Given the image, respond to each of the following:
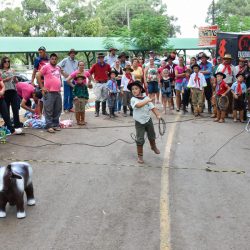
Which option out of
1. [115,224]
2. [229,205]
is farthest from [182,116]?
[115,224]

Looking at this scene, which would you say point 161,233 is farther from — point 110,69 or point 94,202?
point 110,69

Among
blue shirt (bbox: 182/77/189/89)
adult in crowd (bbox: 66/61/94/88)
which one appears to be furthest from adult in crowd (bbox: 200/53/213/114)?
adult in crowd (bbox: 66/61/94/88)

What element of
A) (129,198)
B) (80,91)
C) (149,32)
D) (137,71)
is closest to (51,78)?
(80,91)

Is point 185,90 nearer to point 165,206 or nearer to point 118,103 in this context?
point 118,103

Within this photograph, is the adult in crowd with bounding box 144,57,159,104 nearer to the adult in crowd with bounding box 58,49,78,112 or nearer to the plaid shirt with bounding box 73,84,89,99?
the adult in crowd with bounding box 58,49,78,112

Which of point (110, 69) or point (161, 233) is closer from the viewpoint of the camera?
point (161, 233)

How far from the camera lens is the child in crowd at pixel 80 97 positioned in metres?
12.0

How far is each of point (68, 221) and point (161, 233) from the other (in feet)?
3.81

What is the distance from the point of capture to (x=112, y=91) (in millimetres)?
13352

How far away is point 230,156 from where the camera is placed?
8.90m

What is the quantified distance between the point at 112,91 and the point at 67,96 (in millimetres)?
1547

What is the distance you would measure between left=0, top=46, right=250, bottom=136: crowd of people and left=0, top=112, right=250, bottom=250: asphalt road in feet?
4.34

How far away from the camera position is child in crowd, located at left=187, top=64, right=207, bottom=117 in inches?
536

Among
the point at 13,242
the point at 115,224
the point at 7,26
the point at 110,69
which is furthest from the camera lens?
the point at 7,26
